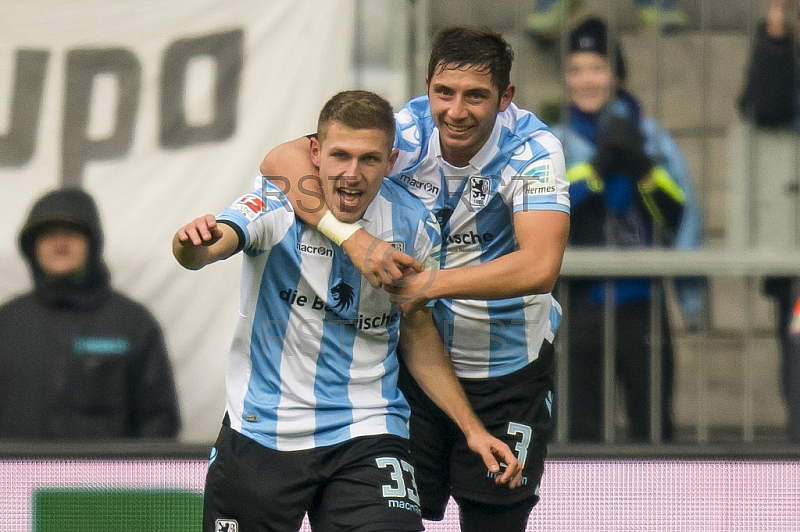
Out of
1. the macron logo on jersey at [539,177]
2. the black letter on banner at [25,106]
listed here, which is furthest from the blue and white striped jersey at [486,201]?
the black letter on banner at [25,106]

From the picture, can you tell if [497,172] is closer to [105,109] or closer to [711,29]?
[711,29]

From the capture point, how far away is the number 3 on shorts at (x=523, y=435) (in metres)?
3.90

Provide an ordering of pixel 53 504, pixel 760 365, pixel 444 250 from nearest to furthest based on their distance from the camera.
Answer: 1. pixel 444 250
2. pixel 53 504
3. pixel 760 365

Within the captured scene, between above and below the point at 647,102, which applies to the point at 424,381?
below

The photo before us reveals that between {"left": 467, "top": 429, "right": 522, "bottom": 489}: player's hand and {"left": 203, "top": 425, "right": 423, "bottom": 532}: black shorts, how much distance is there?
0.68 ft

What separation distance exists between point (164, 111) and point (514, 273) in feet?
8.37

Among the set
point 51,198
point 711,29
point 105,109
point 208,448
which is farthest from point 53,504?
point 711,29

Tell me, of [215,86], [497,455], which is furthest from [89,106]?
[497,455]

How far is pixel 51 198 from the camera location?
538 centimetres

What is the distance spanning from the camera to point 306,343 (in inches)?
131

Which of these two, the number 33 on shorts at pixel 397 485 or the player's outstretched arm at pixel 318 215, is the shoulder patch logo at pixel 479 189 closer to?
the player's outstretched arm at pixel 318 215

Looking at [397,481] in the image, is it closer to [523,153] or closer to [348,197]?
[348,197]

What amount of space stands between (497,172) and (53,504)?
196 cm

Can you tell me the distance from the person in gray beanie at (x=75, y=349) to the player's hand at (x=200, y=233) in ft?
7.44
